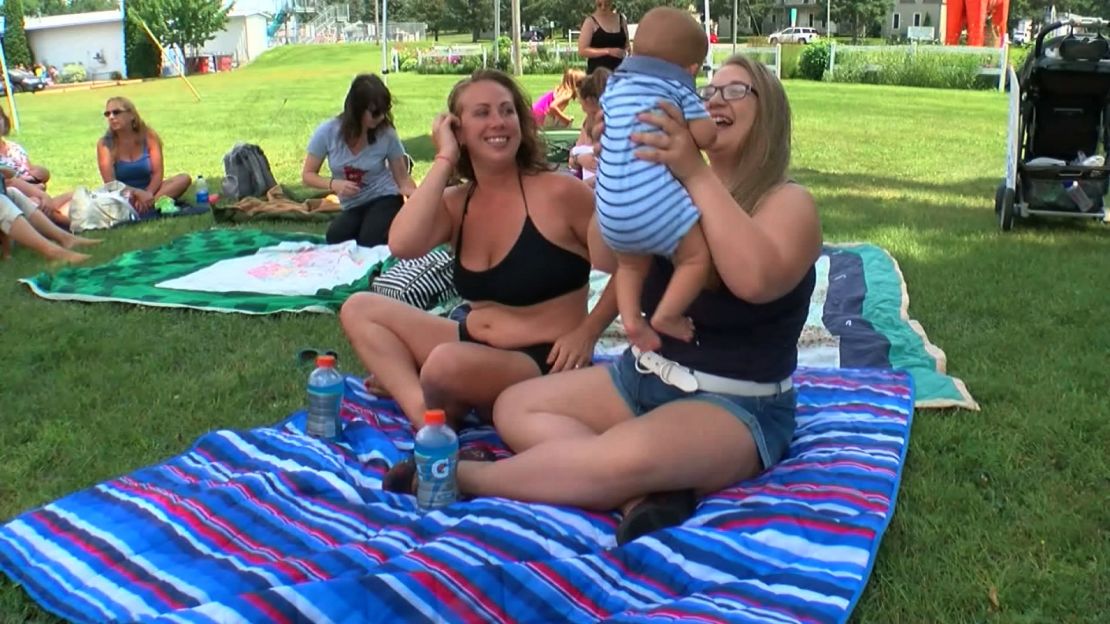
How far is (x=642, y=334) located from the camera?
260cm

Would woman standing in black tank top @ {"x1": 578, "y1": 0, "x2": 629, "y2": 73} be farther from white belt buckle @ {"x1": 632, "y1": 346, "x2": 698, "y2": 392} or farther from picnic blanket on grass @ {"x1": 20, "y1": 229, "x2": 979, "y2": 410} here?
white belt buckle @ {"x1": 632, "y1": 346, "x2": 698, "y2": 392}

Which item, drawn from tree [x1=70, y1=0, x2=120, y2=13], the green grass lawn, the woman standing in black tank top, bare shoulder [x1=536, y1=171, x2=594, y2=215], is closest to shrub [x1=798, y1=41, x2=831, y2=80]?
the green grass lawn

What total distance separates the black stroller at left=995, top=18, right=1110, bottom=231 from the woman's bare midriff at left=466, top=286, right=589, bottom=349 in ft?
14.8

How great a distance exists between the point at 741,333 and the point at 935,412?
1264 mm

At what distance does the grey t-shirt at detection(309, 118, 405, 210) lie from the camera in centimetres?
632

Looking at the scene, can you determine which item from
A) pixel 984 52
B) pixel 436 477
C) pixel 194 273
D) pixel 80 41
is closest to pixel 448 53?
pixel 984 52

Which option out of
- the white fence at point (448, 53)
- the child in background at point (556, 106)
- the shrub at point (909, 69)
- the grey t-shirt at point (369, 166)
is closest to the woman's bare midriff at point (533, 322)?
the grey t-shirt at point (369, 166)

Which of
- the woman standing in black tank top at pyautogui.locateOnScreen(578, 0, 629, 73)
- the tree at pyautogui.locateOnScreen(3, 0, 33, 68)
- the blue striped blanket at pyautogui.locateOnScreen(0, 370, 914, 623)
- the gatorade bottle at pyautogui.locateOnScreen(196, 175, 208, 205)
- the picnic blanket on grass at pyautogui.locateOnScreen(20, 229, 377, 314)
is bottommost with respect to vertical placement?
the blue striped blanket at pyautogui.locateOnScreen(0, 370, 914, 623)

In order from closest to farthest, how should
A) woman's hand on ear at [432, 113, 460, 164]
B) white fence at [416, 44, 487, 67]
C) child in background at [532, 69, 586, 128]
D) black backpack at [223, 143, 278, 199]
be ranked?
woman's hand on ear at [432, 113, 460, 164] → black backpack at [223, 143, 278, 199] → child in background at [532, 69, 586, 128] → white fence at [416, 44, 487, 67]

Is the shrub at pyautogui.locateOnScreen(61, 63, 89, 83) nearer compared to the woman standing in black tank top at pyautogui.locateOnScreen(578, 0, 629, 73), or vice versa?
the woman standing in black tank top at pyautogui.locateOnScreen(578, 0, 629, 73)

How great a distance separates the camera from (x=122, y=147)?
8047mm

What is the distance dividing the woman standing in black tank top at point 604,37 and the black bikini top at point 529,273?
5.74 meters

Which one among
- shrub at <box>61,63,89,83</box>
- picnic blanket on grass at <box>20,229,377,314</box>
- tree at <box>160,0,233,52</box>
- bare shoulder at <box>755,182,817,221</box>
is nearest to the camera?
bare shoulder at <box>755,182,817,221</box>

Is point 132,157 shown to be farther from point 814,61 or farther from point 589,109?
Result: point 814,61
